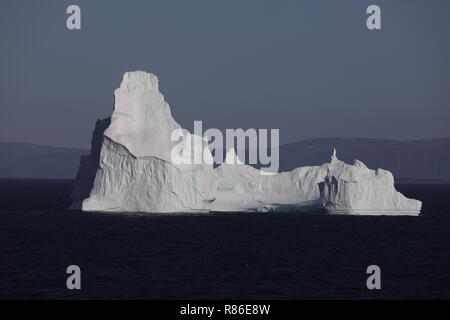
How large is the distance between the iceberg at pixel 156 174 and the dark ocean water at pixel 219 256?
147cm

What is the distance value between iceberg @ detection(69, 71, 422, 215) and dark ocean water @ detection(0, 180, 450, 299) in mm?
1468

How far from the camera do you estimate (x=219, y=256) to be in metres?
47.3

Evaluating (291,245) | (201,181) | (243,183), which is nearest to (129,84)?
(201,181)

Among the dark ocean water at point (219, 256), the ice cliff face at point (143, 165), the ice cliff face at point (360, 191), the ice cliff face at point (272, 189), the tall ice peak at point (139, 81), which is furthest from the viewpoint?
the ice cliff face at point (272, 189)

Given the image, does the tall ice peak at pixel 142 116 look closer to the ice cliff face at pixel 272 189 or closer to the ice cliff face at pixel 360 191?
the ice cliff face at pixel 272 189

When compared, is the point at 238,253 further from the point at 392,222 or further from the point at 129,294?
the point at 392,222

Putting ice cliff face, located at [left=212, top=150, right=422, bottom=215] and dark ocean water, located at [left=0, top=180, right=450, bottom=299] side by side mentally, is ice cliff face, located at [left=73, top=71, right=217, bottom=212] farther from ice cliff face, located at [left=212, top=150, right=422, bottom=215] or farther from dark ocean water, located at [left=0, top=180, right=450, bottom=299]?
ice cliff face, located at [left=212, top=150, right=422, bottom=215]

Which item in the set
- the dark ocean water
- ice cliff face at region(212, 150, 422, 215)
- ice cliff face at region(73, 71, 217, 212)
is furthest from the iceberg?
the dark ocean water

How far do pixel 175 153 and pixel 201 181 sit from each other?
111 inches

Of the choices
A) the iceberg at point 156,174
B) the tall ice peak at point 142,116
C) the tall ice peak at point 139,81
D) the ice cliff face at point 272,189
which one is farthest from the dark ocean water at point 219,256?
the tall ice peak at point 139,81

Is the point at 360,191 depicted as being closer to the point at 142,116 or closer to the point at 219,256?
the point at 142,116

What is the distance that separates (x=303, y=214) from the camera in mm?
76688

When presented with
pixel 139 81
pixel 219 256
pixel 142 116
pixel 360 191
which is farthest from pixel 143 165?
pixel 219 256

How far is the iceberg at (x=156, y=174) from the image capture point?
6250 centimetres
